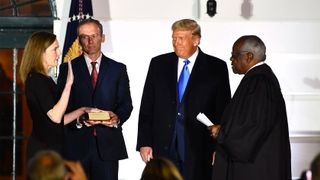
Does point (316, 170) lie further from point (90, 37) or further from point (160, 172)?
→ point (90, 37)

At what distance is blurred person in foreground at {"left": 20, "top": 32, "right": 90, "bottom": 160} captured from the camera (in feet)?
18.6

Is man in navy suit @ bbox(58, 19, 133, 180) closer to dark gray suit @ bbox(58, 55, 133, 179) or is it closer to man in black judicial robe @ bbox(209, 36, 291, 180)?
dark gray suit @ bbox(58, 55, 133, 179)

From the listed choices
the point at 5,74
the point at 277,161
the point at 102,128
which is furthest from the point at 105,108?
the point at 5,74

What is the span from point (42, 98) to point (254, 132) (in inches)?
58.2

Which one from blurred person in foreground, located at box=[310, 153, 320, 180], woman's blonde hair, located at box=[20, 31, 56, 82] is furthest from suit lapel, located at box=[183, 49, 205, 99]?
blurred person in foreground, located at box=[310, 153, 320, 180]

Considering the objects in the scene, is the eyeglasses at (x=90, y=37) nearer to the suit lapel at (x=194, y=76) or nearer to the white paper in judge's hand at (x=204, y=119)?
the suit lapel at (x=194, y=76)

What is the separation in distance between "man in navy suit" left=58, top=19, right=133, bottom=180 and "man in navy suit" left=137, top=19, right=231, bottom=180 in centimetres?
19

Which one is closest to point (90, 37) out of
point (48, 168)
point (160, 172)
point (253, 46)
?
point (253, 46)

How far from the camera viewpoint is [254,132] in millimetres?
5949

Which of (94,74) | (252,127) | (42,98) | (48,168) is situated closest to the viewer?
(48,168)

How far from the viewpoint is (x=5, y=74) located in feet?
27.8

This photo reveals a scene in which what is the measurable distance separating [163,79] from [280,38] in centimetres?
205

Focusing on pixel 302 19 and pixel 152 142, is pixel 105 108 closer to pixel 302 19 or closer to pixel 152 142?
pixel 152 142

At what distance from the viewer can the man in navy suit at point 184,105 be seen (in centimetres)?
642
